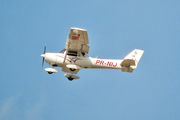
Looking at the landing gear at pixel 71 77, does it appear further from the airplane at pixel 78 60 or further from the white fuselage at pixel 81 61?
the white fuselage at pixel 81 61

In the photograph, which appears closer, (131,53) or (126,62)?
(126,62)

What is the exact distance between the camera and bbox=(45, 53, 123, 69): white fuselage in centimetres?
2064

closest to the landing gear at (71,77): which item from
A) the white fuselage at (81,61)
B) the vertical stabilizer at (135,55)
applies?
the white fuselage at (81,61)

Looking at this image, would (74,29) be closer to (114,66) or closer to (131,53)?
(114,66)

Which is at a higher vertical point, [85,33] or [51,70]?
[85,33]

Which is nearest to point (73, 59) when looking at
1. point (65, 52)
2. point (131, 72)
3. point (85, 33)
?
point (65, 52)

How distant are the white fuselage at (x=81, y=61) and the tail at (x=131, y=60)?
1.36ft

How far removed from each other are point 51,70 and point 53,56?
3.34 ft

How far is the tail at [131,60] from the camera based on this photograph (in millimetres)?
21087

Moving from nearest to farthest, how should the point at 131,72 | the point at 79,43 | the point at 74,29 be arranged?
1. the point at 74,29
2. the point at 79,43
3. the point at 131,72

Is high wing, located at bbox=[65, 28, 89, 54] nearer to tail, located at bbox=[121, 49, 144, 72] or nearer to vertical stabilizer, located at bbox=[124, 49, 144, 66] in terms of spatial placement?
tail, located at bbox=[121, 49, 144, 72]

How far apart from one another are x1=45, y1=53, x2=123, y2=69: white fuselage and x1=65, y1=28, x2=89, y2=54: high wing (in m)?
0.65

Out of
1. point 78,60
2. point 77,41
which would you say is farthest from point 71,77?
point 77,41

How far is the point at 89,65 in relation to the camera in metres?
21.0
